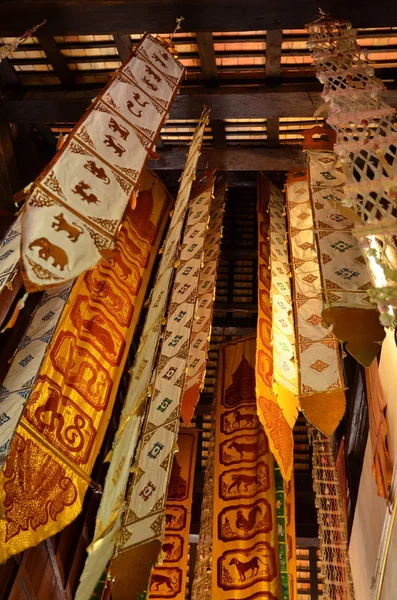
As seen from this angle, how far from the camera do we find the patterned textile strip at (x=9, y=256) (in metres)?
4.75

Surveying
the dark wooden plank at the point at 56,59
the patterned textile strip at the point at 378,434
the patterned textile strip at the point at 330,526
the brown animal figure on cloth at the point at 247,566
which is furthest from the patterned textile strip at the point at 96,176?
the patterned textile strip at the point at 330,526

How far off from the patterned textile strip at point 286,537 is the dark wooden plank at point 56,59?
16.6 feet

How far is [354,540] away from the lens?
7367 mm

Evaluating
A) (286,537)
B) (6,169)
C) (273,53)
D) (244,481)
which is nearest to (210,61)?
(273,53)

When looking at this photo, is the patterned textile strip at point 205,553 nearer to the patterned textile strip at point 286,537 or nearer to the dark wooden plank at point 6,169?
the patterned textile strip at point 286,537

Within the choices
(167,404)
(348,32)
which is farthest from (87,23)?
(167,404)

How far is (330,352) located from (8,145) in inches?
182

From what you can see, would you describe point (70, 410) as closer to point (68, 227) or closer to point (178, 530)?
point (68, 227)

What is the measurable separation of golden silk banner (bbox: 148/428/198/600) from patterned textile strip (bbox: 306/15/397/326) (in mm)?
3815

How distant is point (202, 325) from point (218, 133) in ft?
8.85

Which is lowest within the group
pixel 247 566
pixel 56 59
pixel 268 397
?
pixel 247 566

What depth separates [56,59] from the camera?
664 cm

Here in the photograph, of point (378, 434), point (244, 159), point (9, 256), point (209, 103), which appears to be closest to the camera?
point (9, 256)

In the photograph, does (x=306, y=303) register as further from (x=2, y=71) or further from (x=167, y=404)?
(x=2, y=71)
